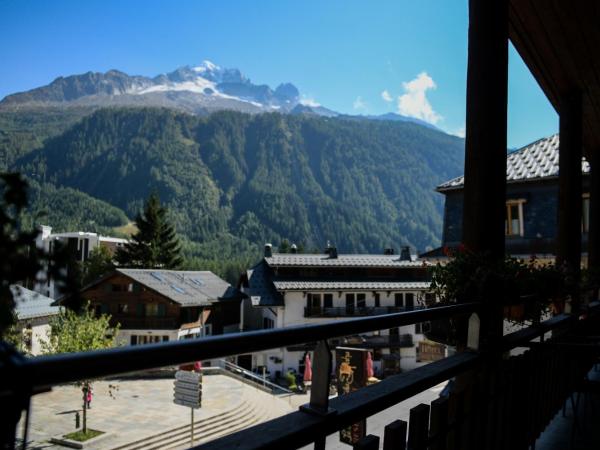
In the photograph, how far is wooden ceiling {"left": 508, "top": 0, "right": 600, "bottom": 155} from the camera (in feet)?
16.1

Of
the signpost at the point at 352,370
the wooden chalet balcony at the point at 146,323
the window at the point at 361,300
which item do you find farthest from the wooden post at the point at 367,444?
the wooden chalet balcony at the point at 146,323

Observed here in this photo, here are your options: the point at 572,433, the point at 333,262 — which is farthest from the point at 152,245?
the point at 572,433

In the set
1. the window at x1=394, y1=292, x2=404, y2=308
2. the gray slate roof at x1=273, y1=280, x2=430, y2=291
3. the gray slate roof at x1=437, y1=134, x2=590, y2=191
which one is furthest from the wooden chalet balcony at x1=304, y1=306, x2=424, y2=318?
the gray slate roof at x1=437, y1=134, x2=590, y2=191

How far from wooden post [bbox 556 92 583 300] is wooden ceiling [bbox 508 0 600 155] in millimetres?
269

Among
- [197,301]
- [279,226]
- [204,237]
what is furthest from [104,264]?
[279,226]

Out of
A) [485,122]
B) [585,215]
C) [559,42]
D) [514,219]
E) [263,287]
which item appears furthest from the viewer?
[263,287]

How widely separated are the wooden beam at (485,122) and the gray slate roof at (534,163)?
1019 cm

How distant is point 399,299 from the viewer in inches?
1363

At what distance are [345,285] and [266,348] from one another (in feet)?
110

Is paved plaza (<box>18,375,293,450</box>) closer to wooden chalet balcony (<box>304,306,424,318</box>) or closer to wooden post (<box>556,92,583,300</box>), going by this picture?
wooden chalet balcony (<box>304,306,424,318</box>)

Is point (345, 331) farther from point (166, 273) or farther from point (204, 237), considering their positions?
point (204, 237)

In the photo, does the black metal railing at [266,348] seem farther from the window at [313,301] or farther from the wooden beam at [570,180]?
the window at [313,301]

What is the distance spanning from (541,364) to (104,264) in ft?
183

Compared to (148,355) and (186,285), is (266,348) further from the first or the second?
(186,285)
